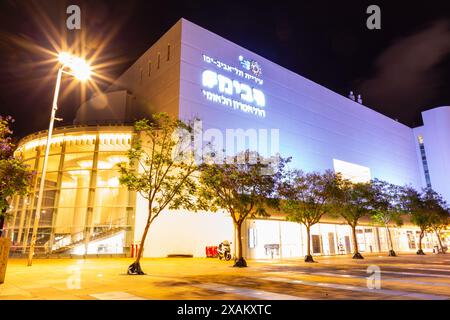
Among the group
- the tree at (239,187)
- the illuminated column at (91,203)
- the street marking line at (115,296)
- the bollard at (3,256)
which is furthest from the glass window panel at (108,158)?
the street marking line at (115,296)

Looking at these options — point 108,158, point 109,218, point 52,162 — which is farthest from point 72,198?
point 52,162

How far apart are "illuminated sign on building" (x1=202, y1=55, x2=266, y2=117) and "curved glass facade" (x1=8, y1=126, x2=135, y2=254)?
1106cm

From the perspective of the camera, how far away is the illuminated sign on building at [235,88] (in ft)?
126

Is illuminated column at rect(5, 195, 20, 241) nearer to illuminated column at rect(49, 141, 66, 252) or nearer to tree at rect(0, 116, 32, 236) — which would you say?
illuminated column at rect(49, 141, 66, 252)

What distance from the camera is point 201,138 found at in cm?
3544

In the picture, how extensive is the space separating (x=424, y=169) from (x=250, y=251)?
219 feet

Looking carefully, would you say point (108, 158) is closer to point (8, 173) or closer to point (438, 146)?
point (8, 173)

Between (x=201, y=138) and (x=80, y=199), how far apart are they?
1386cm

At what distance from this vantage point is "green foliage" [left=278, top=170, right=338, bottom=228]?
96.0ft

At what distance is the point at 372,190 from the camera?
3753 centimetres

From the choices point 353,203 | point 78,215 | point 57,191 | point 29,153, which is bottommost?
point 78,215

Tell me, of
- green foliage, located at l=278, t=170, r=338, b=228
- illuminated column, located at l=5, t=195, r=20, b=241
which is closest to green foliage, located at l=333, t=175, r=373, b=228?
green foliage, located at l=278, t=170, r=338, b=228

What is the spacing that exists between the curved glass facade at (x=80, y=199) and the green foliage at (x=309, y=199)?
50.8 ft

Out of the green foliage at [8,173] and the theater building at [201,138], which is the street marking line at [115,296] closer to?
the green foliage at [8,173]
